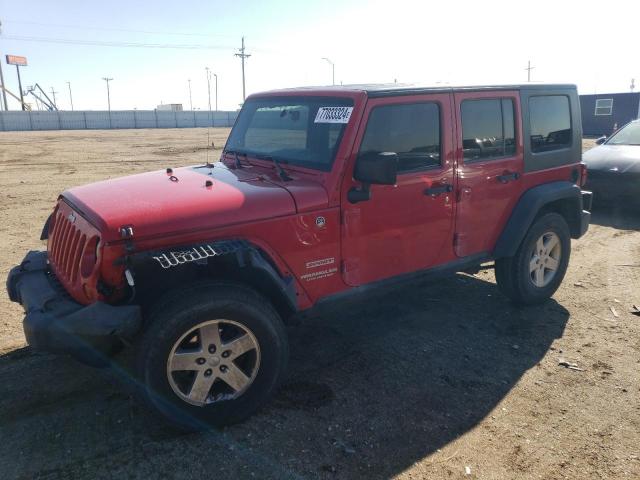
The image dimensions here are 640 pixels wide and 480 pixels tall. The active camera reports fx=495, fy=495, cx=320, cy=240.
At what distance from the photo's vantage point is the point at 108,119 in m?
56.2

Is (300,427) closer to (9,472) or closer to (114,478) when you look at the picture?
(114,478)

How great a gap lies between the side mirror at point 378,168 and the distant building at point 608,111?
1083 inches

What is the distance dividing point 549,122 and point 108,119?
5908 centimetres

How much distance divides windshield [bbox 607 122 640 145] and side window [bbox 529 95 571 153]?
5.29 meters

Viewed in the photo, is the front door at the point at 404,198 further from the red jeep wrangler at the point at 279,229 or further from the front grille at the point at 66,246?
the front grille at the point at 66,246

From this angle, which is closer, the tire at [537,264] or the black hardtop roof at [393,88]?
the black hardtop roof at [393,88]

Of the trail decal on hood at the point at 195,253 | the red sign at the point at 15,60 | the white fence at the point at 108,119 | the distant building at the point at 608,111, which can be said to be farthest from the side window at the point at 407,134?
the red sign at the point at 15,60

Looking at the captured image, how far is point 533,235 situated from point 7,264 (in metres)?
5.95

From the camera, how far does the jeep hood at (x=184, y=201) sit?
283 cm

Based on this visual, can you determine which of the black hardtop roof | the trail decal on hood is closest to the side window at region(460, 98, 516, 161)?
the black hardtop roof

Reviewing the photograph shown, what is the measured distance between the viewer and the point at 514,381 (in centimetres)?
362

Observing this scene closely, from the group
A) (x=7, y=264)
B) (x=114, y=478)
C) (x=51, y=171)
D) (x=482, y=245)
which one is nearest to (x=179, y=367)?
(x=114, y=478)

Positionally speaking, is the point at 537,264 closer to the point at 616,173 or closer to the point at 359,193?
A: the point at 359,193

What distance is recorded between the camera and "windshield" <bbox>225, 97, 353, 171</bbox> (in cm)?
350
